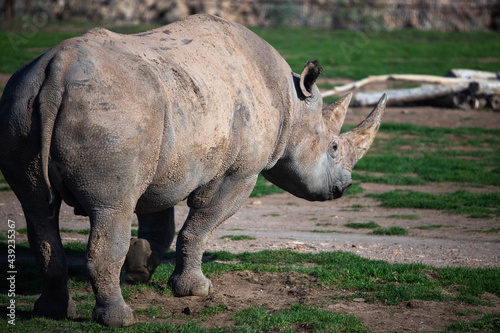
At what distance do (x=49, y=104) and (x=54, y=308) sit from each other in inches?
66.6

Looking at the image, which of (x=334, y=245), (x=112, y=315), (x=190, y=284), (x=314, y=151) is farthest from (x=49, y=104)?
(x=334, y=245)

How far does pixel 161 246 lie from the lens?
6.72 meters

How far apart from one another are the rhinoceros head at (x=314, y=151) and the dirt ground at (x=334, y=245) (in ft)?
3.17

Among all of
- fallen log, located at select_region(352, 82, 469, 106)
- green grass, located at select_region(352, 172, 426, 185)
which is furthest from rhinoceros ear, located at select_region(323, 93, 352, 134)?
fallen log, located at select_region(352, 82, 469, 106)

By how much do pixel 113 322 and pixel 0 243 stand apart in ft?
11.5

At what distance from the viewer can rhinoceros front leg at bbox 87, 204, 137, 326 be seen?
4.94m

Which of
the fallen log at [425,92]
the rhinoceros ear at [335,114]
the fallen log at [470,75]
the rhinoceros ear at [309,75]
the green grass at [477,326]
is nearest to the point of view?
the green grass at [477,326]

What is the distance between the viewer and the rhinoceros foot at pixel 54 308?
17.7ft

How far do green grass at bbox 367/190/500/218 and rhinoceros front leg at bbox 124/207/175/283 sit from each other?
5.21 metres

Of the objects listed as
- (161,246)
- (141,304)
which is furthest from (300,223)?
(141,304)

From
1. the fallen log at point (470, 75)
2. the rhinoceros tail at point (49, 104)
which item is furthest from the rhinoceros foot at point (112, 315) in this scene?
the fallen log at point (470, 75)

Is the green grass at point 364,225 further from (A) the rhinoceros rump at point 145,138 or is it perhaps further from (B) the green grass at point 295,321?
(B) the green grass at point 295,321

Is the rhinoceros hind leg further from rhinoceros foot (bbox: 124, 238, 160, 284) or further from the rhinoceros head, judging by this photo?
the rhinoceros head

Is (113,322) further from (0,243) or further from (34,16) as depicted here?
(34,16)
